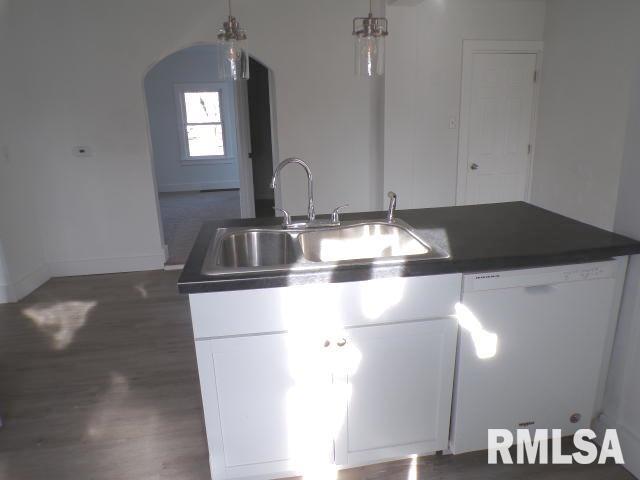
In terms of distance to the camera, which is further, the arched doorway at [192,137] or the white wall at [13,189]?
the arched doorway at [192,137]

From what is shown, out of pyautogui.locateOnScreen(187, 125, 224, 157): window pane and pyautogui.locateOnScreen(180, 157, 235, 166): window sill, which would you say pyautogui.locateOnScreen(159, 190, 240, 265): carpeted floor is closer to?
pyautogui.locateOnScreen(180, 157, 235, 166): window sill

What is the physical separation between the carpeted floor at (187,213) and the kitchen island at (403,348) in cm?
293

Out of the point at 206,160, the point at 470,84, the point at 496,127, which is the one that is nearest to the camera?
the point at 470,84

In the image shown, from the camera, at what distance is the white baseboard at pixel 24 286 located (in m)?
3.59

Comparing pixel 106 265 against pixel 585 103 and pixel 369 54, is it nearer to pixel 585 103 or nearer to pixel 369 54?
pixel 369 54

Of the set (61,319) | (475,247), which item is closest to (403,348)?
(475,247)

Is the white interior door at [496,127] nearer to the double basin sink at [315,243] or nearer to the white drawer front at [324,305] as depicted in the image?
the double basin sink at [315,243]

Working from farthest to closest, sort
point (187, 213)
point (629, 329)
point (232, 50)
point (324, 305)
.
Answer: point (187, 213)
point (232, 50)
point (629, 329)
point (324, 305)

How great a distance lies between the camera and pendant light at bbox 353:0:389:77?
1.81 metres

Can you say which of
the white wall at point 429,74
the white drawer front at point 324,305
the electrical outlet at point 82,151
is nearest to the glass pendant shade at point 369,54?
the white drawer front at point 324,305

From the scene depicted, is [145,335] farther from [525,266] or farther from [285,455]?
[525,266]

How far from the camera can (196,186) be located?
8.73 metres

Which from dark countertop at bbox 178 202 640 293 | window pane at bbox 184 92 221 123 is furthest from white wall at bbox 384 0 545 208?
window pane at bbox 184 92 221 123

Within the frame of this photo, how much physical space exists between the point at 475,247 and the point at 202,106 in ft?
25.2
